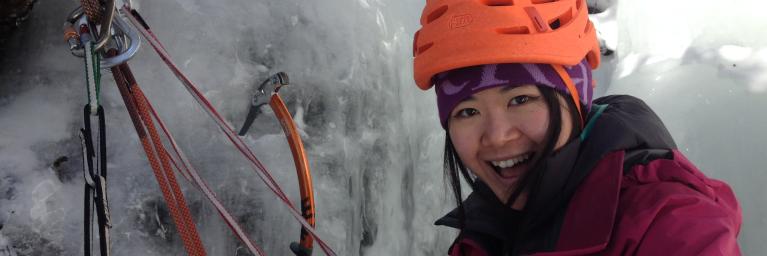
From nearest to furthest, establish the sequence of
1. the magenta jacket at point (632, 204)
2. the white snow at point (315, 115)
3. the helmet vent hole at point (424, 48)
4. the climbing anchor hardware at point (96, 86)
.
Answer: the magenta jacket at point (632, 204), the climbing anchor hardware at point (96, 86), the helmet vent hole at point (424, 48), the white snow at point (315, 115)

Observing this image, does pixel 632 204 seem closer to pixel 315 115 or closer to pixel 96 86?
pixel 96 86

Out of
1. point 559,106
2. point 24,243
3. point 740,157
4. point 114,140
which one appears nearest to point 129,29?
point 114,140

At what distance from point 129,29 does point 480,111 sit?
0.80 meters

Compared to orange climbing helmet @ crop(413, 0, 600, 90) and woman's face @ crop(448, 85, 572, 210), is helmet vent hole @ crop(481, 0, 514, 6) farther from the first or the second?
woman's face @ crop(448, 85, 572, 210)

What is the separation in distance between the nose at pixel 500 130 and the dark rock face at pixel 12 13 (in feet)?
4.52

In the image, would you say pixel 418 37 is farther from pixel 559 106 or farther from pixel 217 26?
pixel 217 26

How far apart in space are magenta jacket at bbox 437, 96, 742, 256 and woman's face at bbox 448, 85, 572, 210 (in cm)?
8

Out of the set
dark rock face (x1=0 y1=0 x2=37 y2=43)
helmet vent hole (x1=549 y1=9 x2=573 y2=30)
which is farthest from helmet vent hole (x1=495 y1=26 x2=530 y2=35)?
dark rock face (x1=0 y1=0 x2=37 y2=43)

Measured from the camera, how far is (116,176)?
60.7 inches

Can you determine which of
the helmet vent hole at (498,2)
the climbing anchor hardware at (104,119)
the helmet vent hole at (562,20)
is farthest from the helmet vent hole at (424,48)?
the climbing anchor hardware at (104,119)

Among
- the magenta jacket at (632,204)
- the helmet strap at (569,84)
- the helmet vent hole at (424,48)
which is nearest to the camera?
the magenta jacket at (632,204)

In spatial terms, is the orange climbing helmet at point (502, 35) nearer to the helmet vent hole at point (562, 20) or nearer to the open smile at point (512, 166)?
the helmet vent hole at point (562, 20)

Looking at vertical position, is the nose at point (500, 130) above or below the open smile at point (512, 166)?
above

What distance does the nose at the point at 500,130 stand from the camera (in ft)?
3.40
